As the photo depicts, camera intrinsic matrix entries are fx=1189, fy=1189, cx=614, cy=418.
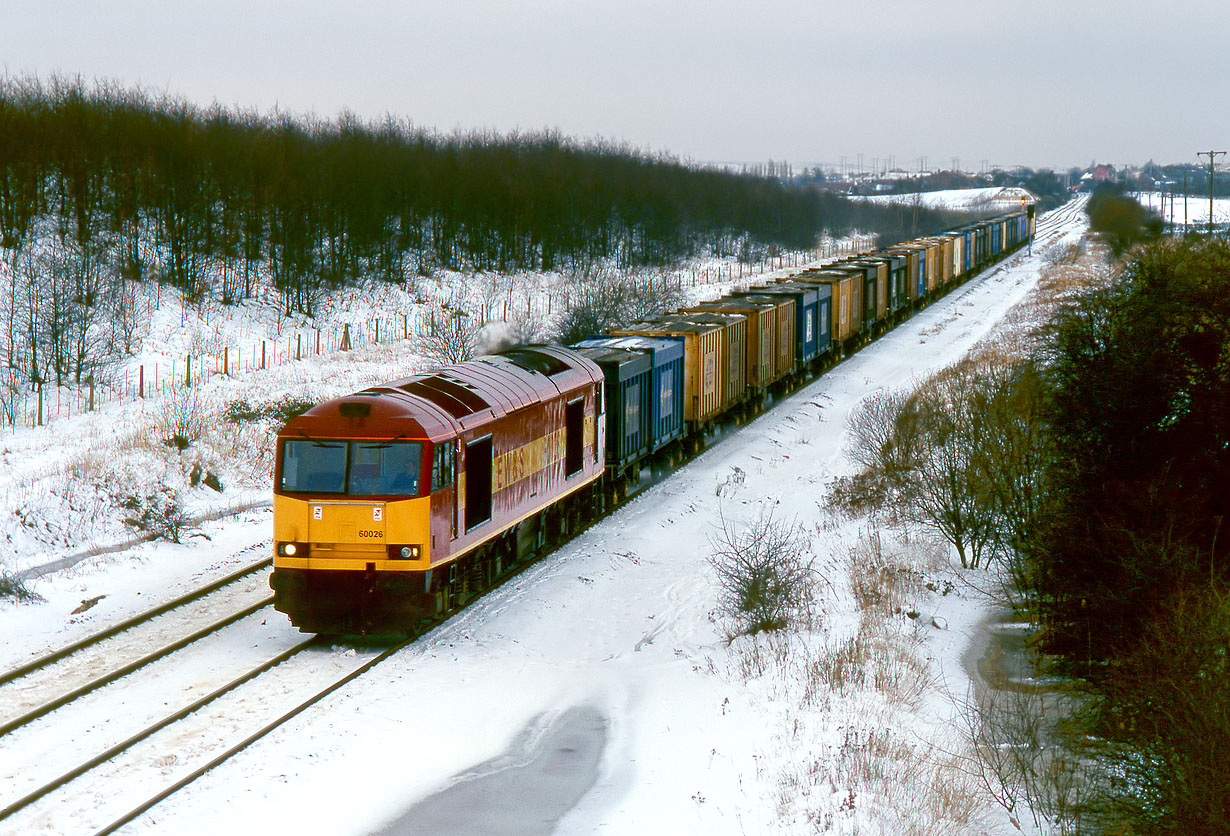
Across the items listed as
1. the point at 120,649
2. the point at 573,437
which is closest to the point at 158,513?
the point at 120,649

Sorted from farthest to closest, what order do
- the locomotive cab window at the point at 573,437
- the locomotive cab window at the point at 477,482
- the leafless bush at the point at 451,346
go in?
the leafless bush at the point at 451,346 < the locomotive cab window at the point at 573,437 < the locomotive cab window at the point at 477,482

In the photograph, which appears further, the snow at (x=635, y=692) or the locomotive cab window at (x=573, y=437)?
the locomotive cab window at (x=573, y=437)

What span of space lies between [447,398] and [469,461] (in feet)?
2.89

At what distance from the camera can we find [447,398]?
15680mm

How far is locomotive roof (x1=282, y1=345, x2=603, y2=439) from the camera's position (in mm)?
14281

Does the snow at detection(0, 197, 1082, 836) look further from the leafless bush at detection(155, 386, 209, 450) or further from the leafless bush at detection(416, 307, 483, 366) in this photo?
the leafless bush at detection(416, 307, 483, 366)

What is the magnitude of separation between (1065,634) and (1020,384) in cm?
671

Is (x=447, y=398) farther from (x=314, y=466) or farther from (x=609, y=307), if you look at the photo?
(x=609, y=307)

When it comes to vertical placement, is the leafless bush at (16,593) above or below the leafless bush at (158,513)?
below

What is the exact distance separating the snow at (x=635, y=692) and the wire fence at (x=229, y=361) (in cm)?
1199

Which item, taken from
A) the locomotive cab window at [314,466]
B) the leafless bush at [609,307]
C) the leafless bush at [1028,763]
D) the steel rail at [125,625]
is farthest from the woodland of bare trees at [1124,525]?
the leafless bush at [609,307]

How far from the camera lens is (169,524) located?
20234 millimetres

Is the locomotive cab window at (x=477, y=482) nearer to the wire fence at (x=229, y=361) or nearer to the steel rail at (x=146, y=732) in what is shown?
the steel rail at (x=146, y=732)

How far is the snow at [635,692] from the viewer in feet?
34.0
